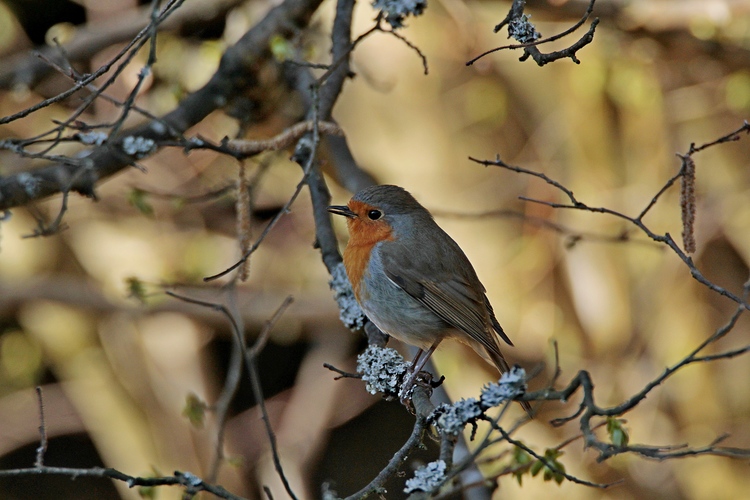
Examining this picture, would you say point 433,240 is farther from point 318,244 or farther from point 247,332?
point 247,332

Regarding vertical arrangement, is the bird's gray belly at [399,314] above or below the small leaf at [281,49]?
below

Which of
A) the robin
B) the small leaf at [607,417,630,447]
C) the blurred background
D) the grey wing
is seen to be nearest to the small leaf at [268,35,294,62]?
the robin

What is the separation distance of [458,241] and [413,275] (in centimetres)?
199

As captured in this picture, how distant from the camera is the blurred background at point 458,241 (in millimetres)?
4863

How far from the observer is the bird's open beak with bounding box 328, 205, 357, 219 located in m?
3.12

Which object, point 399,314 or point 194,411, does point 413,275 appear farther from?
point 194,411

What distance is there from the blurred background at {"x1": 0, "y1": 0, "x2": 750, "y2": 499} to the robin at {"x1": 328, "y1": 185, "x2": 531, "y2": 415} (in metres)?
1.55

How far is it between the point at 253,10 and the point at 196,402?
2.36m

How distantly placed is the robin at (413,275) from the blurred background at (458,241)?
61.1 inches

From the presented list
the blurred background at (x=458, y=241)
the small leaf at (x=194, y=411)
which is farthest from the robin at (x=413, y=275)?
the blurred background at (x=458, y=241)

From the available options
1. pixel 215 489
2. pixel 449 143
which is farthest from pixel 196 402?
pixel 449 143

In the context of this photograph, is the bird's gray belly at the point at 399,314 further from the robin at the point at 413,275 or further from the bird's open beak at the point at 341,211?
the bird's open beak at the point at 341,211

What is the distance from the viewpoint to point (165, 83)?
15.4 ft

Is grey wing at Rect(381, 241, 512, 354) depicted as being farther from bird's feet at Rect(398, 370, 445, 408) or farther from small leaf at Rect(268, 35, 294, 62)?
small leaf at Rect(268, 35, 294, 62)
